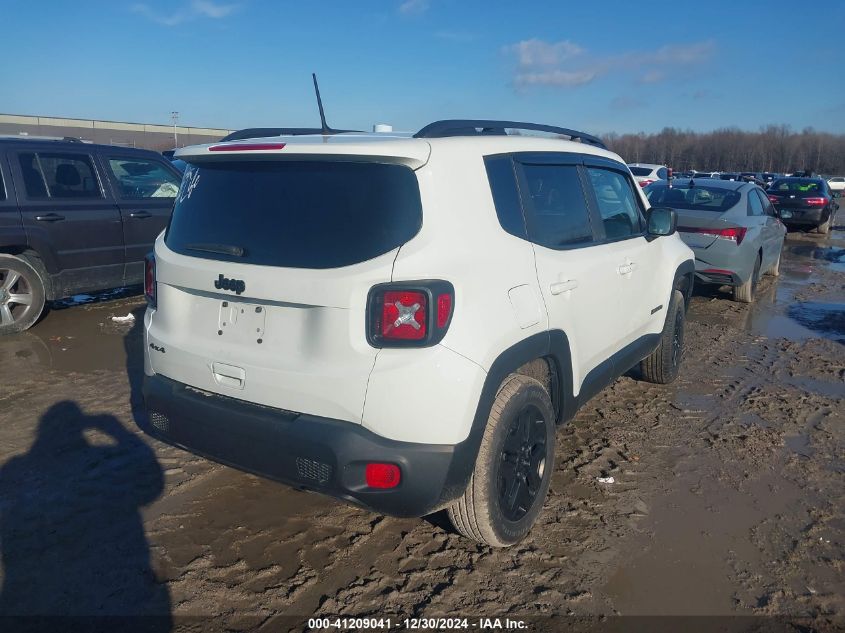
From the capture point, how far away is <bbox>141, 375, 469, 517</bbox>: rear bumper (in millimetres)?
2521

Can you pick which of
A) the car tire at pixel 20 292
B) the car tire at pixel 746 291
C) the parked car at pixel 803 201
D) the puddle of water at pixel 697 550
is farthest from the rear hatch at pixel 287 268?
the parked car at pixel 803 201

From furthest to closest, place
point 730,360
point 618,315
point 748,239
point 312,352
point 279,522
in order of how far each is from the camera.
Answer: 1. point 748,239
2. point 730,360
3. point 618,315
4. point 279,522
5. point 312,352

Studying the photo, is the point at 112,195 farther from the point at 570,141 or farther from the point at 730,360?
the point at 730,360

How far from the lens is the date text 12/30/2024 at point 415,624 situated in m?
2.61

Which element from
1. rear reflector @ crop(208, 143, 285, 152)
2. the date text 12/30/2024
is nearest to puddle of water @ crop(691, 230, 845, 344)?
the date text 12/30/2024

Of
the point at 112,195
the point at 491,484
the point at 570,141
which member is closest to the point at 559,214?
the point at 570,141

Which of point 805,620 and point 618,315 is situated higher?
point 618,315

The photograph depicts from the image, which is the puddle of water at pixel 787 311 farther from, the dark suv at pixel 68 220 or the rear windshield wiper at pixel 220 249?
the dark suv at pixel 68 220

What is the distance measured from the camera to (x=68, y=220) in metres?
6.78

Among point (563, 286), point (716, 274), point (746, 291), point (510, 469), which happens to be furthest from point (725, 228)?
point (510, 469)

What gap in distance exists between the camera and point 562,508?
3553 millimetres

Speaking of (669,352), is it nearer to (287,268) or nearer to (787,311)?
(287,268)

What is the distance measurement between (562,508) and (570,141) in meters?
2.24

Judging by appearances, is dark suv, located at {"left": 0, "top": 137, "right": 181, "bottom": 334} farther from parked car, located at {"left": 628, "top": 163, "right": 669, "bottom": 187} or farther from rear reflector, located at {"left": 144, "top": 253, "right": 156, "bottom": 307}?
parked car, located at {"left": 628, "top": 163, "right": 669, "bottom": 187}
